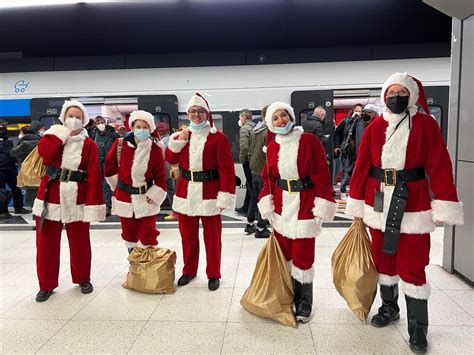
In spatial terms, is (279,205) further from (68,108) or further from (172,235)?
(172,235)

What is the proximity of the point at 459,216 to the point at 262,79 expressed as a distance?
442 cm

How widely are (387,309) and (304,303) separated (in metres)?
0.58

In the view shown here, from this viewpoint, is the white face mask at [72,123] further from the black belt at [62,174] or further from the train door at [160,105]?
the train door at [160,105]

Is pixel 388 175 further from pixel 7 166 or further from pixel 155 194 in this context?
pixel 7 166

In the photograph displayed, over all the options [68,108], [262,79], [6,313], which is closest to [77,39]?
[262,79]

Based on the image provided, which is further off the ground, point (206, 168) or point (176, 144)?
point (176, 144)

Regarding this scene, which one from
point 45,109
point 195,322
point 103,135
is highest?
point 45,109

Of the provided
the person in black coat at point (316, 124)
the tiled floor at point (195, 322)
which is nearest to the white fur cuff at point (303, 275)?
the tiled floor at point (195, 322)

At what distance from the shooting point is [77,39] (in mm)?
6109

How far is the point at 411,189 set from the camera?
2.08m

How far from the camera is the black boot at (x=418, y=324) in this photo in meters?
2.07

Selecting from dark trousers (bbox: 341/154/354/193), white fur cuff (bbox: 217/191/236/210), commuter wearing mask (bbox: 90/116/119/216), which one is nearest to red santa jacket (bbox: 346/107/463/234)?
white fur cuff (bbox: 217/191/236/210)

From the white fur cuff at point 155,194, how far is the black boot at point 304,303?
1.44 metres

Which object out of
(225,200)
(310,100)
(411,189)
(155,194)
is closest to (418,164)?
(411,189)
